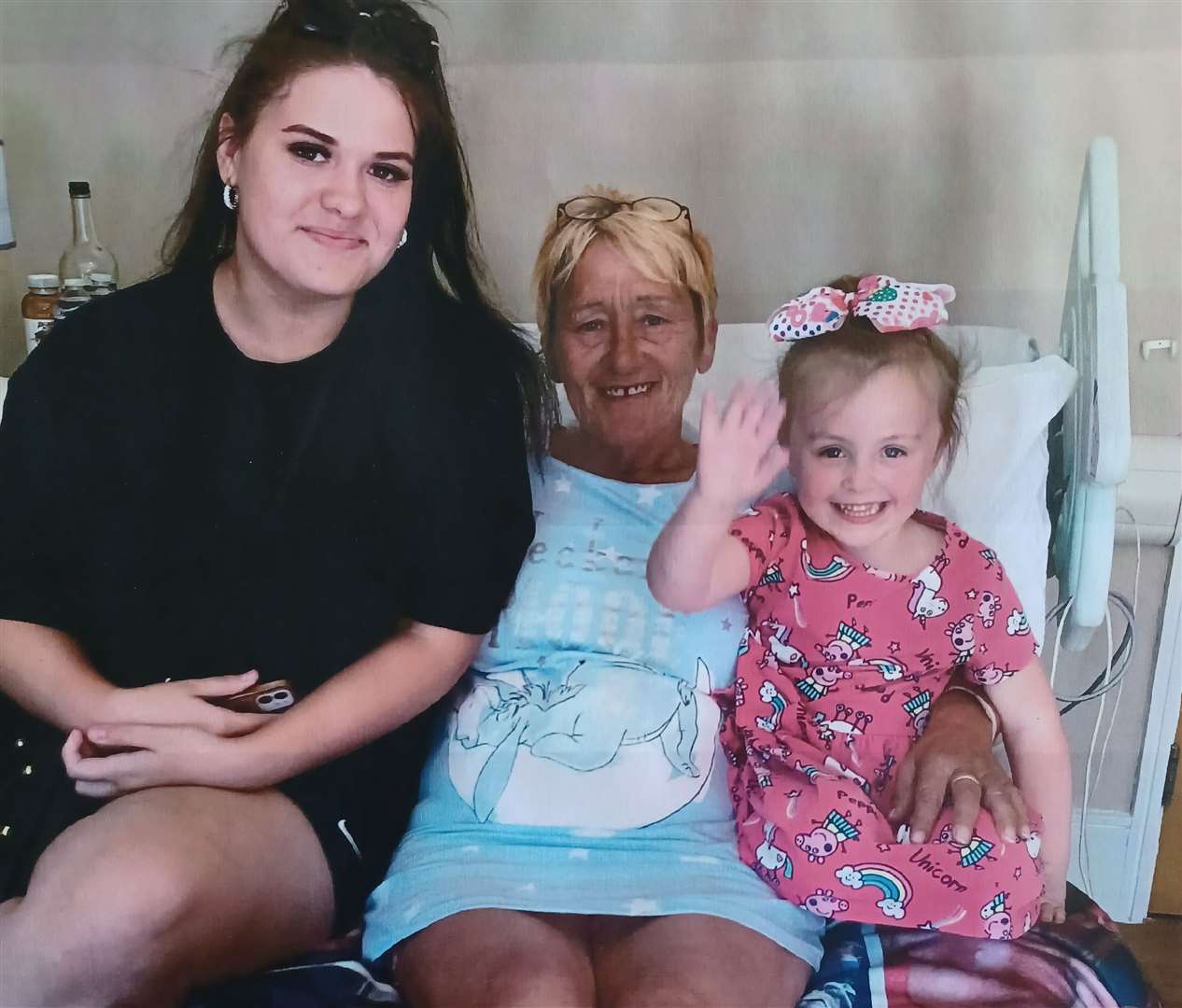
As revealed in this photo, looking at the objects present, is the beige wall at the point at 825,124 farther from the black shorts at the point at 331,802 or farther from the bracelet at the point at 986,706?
the black shorts at the point at 331,802

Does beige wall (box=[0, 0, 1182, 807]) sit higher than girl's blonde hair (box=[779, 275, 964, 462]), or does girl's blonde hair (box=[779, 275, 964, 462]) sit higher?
beige wall (box=[0, 0, 1182, 807])

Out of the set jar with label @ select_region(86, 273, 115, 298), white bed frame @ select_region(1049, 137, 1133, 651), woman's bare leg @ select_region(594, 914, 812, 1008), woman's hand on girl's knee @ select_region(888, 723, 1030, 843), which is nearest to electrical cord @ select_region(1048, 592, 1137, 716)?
white bed frame @ select_region(1049, 137, 1133, 651)

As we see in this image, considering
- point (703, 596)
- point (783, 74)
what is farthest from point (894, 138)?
point (703, 596)

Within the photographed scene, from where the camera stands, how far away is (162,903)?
0.73 m

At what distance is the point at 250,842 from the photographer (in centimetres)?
79

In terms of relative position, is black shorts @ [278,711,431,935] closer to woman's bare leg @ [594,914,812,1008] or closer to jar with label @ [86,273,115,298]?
woman's bare leg @ [594,914,812,1008]

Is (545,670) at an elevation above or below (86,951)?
above

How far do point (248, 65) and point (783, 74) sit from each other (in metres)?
0.41

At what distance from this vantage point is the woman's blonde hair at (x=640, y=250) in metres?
0.84

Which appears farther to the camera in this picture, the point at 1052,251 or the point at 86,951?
the point at 1052,251

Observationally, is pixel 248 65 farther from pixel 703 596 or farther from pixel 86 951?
pixel 86 951

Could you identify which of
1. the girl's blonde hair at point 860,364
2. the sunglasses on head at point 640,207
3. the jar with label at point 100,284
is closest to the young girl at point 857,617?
the girl's blonde hair at point 860,364

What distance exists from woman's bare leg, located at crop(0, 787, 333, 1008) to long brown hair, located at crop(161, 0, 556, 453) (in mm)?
373

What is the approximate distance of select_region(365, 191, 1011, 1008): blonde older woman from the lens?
781mm
